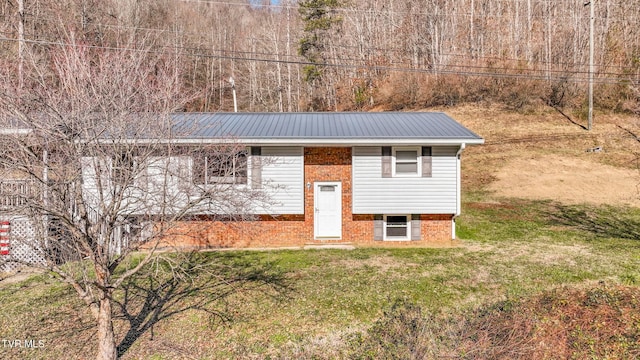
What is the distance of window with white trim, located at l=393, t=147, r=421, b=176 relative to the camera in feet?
34.2

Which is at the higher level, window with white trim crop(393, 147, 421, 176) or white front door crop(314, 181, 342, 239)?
window with white trim crop(393, 147, 421, 176)

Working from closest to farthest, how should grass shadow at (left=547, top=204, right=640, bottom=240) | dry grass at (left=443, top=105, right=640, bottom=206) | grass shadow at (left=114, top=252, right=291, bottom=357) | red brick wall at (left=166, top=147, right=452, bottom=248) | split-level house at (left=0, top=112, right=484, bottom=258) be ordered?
grass shadow at (left=114, top=252, right=291, bottom=357) → split-level house at (left=0, top=112, right=484, bottom=258) → red brick wall at (left=166, top=147, right=452, bottom=248) → grass shadow at (left=547, top=204, right=640, bottom=240) → dry grass at (left=443, top=105, right=640, bottom=206)

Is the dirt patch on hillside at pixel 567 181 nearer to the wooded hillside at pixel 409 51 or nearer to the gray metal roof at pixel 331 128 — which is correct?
the gray metal roof at pixel 331 128

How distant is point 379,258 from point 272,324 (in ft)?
13.7

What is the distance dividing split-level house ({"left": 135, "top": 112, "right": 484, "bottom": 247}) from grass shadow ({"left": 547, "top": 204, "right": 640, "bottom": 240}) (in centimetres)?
562

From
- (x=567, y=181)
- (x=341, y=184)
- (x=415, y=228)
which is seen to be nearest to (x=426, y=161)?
(x=415, y=228)

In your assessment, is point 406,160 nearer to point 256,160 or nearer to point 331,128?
point 331,128

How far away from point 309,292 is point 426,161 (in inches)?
217

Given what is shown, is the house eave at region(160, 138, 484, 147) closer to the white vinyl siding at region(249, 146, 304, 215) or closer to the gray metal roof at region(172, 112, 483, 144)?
the gray metal roof at region(172, 112, 483, 144)

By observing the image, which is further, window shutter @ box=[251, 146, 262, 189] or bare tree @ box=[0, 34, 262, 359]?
window shutter @ box=[251, 146, 262, 189]

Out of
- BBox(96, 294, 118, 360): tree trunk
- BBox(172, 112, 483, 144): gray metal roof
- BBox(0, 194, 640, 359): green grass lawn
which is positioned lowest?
BBox(0, 194, 640, 359): green grass lawn

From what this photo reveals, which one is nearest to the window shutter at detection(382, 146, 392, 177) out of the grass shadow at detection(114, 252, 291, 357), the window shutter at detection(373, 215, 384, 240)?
the window shutter at detection(373, 215, 384, 240)

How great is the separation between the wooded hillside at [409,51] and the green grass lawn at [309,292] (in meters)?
21.3

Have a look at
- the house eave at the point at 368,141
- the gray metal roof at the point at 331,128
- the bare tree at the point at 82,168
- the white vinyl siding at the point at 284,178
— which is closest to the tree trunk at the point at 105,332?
the bare tree at the point at 82,168
